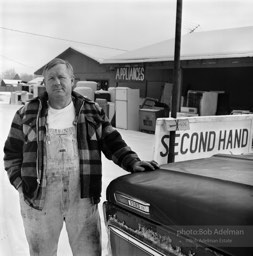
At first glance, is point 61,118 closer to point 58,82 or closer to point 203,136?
point 58,82

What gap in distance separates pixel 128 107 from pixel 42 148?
978 cm

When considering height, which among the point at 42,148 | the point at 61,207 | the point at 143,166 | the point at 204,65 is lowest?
the point at 61,207

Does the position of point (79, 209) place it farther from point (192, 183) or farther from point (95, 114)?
point (192, 183)

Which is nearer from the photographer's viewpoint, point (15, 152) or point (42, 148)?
point (42, 148)

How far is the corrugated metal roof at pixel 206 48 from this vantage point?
9.95m

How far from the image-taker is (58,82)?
1.91 metres

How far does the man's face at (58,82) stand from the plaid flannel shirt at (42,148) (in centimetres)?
10

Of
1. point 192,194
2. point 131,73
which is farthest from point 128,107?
point 192,194

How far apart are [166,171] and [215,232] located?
0.70 meters

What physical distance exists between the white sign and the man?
0.58 metres

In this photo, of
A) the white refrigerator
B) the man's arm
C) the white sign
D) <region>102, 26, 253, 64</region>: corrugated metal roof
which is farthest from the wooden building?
the man's arm

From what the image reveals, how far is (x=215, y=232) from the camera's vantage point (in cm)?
127

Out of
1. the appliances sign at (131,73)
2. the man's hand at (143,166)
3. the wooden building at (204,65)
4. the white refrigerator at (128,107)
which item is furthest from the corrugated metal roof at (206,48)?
the man's hand at (143,166)

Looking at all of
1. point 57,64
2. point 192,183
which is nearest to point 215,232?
point 192,183
